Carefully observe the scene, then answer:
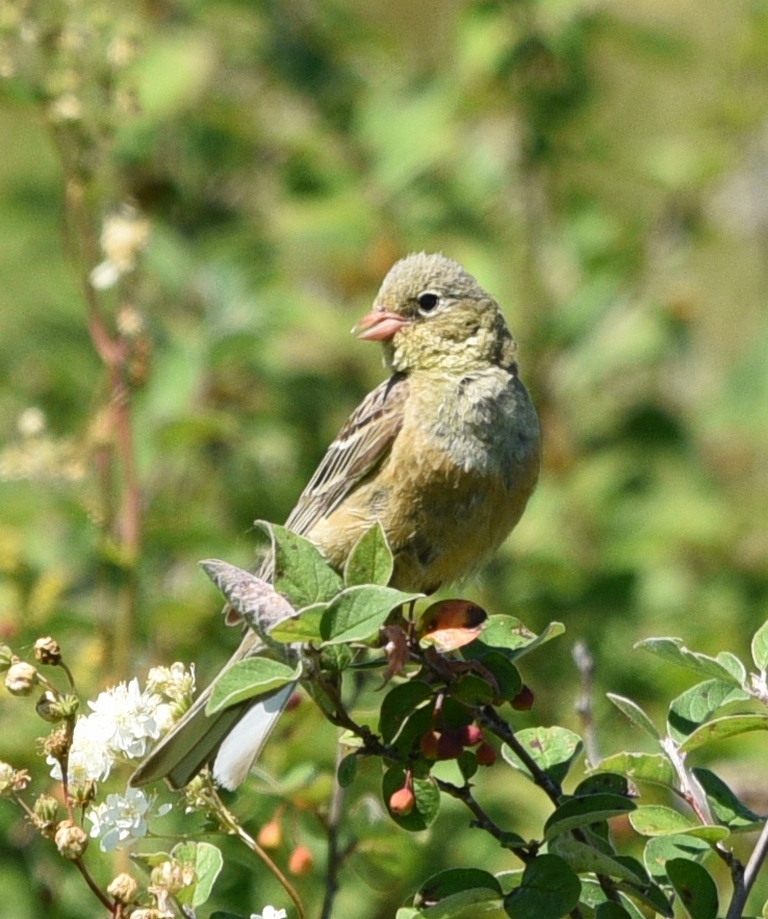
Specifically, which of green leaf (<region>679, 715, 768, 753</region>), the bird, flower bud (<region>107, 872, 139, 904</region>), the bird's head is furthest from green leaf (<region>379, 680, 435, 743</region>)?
the bird's head

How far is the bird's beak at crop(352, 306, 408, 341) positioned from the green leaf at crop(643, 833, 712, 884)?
6.06 feet

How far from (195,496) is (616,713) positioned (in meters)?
1.53

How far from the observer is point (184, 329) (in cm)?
516

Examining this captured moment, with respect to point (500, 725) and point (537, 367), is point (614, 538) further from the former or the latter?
point (500, 725)

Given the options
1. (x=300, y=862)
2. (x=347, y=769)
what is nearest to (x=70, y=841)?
(x=347, y=769)

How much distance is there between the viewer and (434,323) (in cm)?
389

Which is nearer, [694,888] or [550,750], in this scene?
[694,888]

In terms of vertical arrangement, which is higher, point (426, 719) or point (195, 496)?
point (195, 496)

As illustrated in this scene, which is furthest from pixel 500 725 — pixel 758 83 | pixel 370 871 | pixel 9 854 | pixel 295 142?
pixel 758 83

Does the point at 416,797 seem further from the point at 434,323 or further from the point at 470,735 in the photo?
the point at 434,323

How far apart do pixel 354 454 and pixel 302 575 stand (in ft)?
5.38

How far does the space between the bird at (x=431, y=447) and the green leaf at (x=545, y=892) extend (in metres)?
1.20

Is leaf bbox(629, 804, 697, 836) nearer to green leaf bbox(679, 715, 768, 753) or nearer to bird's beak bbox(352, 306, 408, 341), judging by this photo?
green leaf bbox(679, 715, 768, 753)

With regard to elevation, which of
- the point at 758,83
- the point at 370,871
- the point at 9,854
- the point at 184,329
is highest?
the point at 758,83
